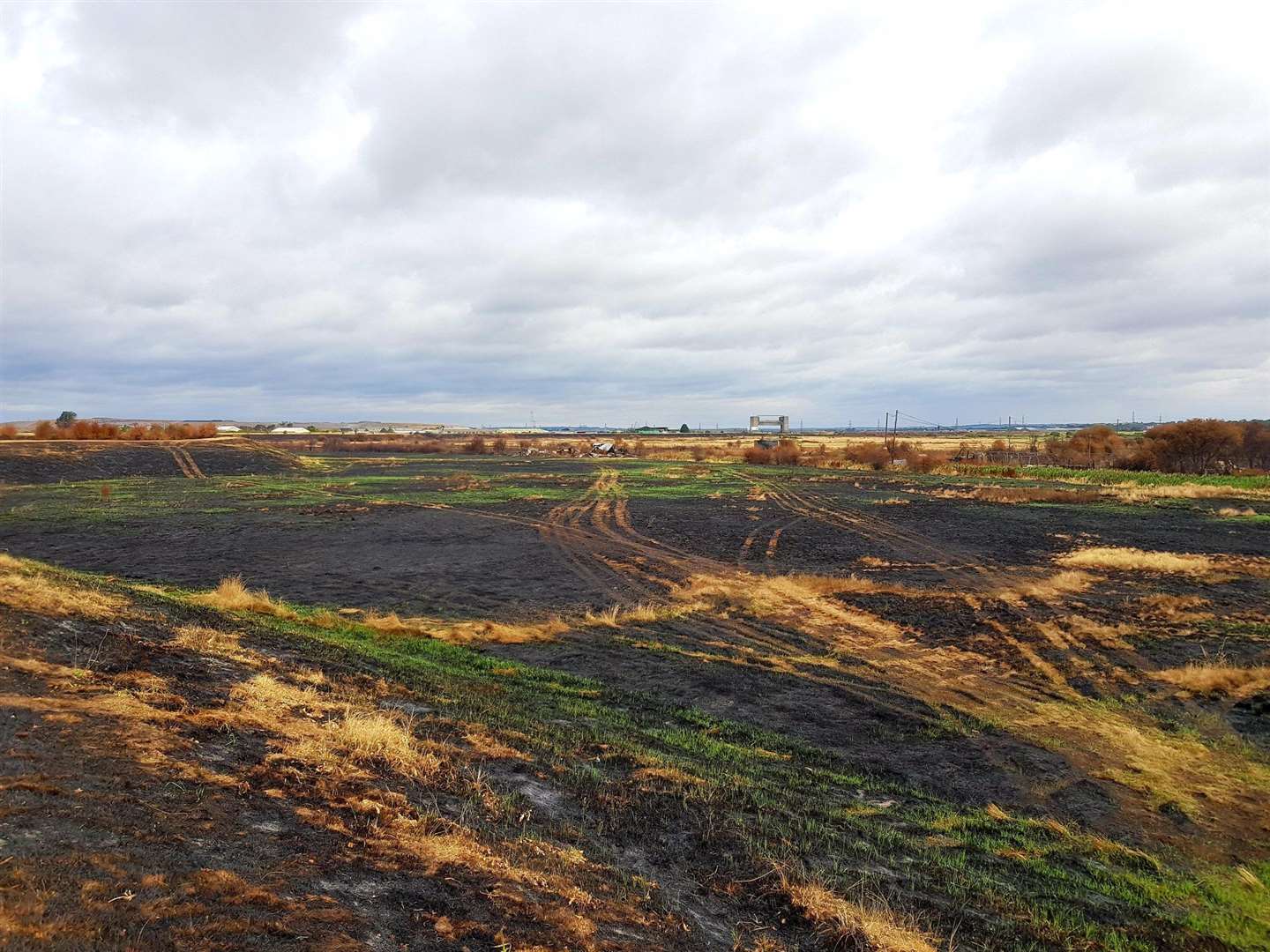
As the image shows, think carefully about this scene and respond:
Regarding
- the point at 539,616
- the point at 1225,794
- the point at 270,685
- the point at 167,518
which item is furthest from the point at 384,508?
the point at 1225,794

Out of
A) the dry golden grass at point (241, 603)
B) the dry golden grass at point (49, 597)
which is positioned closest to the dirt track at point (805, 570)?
the dry golden grass at point (241, 603)

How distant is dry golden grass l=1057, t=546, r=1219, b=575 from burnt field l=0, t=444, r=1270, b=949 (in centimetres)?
15

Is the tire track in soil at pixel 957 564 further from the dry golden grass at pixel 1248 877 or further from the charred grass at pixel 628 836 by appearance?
the charred grass at pixel 628 836

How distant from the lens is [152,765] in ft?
17.5

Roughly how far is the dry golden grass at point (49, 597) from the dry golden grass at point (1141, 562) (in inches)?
990

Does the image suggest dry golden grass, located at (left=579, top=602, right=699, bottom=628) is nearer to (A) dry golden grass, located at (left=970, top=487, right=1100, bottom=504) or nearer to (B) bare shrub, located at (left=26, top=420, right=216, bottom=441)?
(A) dry golden grass, located at (left=970, top=487, right=1100, bottom=504)

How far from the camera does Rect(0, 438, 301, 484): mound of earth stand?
178 feet

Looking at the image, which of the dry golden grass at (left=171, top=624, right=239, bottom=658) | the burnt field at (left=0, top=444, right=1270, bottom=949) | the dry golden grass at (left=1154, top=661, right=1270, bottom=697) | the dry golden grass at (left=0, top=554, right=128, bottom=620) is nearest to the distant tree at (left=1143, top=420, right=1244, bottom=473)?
the burnt field at (left=0, top=444, right=1270, bottom=949)

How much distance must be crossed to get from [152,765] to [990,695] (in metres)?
11.8

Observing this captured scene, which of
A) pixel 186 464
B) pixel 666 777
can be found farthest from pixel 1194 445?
pixel 186 464

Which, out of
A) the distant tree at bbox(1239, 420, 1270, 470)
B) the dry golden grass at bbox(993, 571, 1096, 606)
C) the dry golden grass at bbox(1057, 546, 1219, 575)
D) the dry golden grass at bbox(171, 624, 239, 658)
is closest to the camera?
the dry golden grass at bbox(171, 624, 239, 658)

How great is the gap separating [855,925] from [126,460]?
77.4 meters

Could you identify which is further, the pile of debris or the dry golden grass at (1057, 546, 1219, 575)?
the pile of debris

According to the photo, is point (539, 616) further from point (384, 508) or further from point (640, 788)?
point (384, 508)
